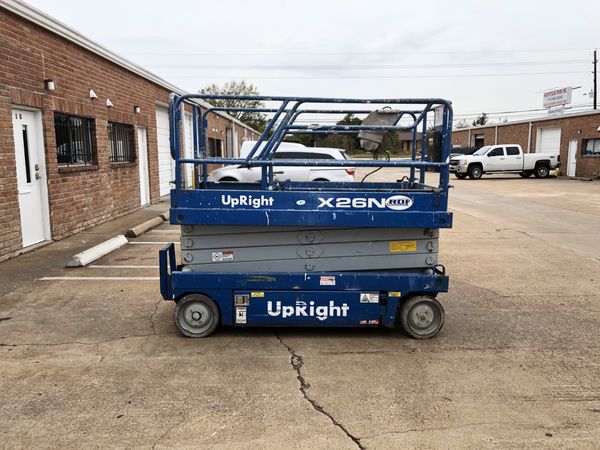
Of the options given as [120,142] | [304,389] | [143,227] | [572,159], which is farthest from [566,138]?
[304,389]

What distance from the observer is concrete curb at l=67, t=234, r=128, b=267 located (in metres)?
7.65

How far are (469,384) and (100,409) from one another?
2703 millimetres

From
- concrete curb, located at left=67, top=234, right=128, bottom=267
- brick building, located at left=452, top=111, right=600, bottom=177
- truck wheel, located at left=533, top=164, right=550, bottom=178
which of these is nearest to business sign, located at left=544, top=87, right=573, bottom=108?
brick building, located at left=452, top=111, right=600, bottom=177

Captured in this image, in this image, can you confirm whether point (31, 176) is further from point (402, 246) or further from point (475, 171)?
point (475, 171)

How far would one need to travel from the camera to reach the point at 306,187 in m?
6.05

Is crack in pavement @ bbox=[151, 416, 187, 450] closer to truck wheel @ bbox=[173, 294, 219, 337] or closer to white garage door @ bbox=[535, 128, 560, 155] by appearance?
truck wheel @ bbox=[173, 294, 219, 337]

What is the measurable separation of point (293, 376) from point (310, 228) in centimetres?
135

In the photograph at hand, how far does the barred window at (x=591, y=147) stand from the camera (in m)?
30.3

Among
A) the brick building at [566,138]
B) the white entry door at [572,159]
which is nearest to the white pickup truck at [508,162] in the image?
the white entry door at [572,159]

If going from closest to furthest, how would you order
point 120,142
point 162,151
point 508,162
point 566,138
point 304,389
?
point 304,389
point 120,142
point 162,151
point 508,162
point 566,138

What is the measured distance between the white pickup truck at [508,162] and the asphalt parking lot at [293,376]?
25.8 meters

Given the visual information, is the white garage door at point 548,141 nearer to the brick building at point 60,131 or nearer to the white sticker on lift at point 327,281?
the brick building at point 60,131

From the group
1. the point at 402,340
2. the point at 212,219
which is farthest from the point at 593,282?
the point at 212,219

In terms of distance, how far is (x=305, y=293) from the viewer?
480 centimetres
